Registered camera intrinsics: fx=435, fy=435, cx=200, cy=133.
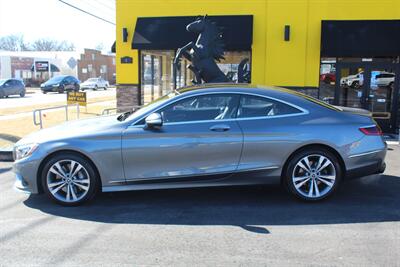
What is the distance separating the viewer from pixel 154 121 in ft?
16.9

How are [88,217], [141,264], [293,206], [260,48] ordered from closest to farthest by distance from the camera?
[141,264] → [88,217] → [293,206] → [260,48]

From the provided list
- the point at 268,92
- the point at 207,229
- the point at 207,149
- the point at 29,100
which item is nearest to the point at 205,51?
the point at 268,92

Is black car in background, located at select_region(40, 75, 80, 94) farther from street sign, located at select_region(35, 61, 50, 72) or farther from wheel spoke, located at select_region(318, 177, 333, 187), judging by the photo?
wheel spoke, located at select_region(318, 177, 333, 187)

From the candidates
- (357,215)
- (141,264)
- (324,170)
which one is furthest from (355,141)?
(141,264)

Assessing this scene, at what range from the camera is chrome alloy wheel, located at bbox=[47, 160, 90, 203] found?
5289mm

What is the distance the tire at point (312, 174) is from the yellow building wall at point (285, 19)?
25.9 feet

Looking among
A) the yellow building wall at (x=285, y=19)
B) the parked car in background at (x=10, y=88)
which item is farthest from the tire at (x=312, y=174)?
the parked car in background at (x=10, y=88)

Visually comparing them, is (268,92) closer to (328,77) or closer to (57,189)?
(57,189)

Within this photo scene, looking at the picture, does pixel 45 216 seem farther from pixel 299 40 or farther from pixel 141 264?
pixel 299 40

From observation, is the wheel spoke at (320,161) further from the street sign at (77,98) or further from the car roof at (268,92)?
the street sign at (77,98)

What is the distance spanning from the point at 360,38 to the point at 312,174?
312 inches

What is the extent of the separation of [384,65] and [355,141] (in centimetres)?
765

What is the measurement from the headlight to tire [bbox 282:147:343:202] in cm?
312

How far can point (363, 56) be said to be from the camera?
1205cm
